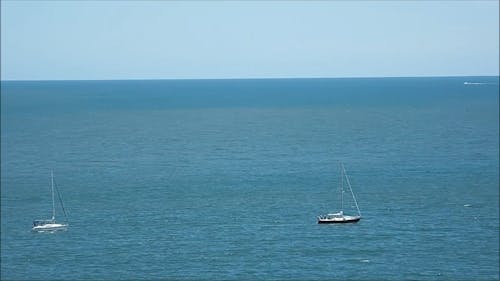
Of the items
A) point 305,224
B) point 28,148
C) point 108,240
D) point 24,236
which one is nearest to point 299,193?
point 305,224

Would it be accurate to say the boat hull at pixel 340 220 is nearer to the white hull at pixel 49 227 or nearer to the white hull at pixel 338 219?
the white hull at pixel 338 219

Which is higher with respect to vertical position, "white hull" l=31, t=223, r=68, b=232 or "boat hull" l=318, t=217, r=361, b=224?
"white hull" l=31, t=223, r=68, b=232

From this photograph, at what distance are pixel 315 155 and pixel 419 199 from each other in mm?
39851

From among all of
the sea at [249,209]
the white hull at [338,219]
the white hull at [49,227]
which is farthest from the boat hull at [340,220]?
the white hull at [49,227]

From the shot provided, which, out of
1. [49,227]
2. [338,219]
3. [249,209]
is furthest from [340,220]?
[49,227]

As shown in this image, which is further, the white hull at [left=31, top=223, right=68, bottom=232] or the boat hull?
the boat hull

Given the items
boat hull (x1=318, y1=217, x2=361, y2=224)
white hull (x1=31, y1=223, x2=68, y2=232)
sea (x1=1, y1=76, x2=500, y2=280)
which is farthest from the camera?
boat hull (x1=318, y1=217, x2=361, y2=224)

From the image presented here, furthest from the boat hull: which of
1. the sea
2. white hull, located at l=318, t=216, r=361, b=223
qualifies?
the sea

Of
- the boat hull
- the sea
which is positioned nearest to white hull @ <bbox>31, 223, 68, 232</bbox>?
the sea

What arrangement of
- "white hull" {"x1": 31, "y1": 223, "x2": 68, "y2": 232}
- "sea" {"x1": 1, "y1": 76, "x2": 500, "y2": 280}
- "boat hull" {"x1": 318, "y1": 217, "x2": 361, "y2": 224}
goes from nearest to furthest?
"sea" {"x1": 1, "y1": 76, "x2": 500, "y2": 280} → "white hull" {"x1": 31, "y1": 223, "x2": 68, "y2": 232} → "boat hull" {"x1": 318, "y1": 217, "x2": 361, "y2": 224}

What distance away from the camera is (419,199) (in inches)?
3450

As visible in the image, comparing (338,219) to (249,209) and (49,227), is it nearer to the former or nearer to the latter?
(249,209)

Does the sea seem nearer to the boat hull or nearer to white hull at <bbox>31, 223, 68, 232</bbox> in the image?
the boat hull

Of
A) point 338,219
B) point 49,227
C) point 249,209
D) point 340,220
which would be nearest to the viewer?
point 49,227
